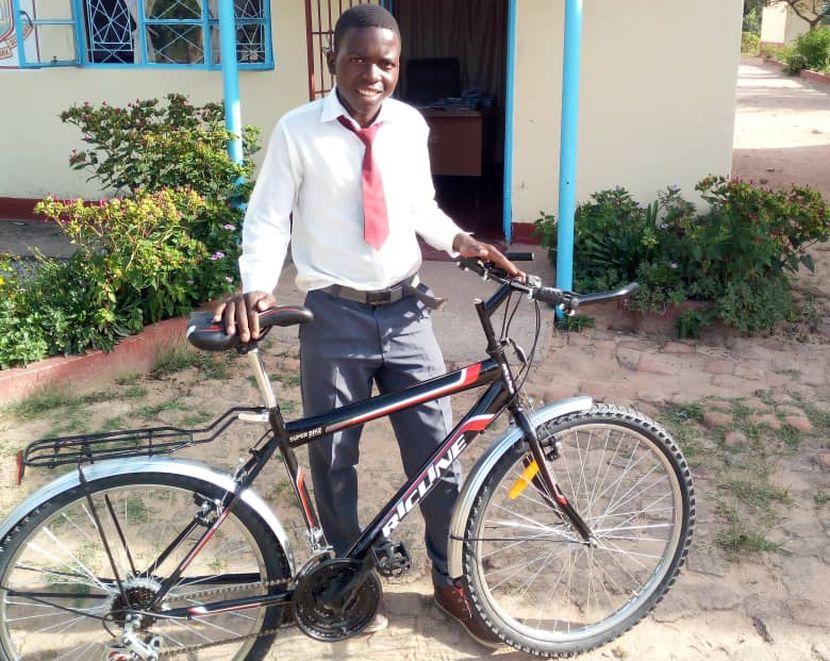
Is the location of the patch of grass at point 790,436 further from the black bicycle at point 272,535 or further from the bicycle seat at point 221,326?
the bicycle seat at point 221,326

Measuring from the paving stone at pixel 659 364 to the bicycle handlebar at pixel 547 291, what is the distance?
2.43 meters

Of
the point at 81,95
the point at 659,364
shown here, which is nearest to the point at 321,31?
the point at 81,95

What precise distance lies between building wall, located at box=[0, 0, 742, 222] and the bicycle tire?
4.28m

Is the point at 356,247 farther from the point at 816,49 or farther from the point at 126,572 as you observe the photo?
the point at 816,49

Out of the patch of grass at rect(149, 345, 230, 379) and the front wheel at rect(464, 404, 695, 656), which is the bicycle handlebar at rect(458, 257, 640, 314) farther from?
the patch of grass at rect(149, 345, 230, 379)

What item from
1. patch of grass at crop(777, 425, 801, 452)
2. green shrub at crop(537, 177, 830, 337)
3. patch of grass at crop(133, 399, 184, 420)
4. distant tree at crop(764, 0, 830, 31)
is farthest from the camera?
→ distant tree at crop(764, 0, 830, 31)

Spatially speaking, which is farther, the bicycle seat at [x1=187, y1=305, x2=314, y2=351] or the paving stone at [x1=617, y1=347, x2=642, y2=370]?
the paving stone at [x1=617, y1=347, x2=642, y2=370]

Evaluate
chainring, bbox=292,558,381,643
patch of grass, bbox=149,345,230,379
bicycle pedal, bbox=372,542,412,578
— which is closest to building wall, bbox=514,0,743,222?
patch of grass, bbox=149,345,230,379

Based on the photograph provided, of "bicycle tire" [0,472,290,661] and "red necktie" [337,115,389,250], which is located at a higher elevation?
"red necktie" [337,115,389,250]

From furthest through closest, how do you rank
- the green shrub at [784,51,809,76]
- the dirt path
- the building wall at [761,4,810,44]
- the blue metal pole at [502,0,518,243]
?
the building wall at [761,4,810,44] < the green shrub at [784,51,809,76] < the blue metal pole at [502,0,518,243] < the dirt path

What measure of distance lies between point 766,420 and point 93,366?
3.30 m

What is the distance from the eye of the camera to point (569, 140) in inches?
201

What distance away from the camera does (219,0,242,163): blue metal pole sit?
5316mm

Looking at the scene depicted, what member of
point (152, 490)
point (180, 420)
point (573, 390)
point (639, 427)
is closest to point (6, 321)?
point (180, 420)
